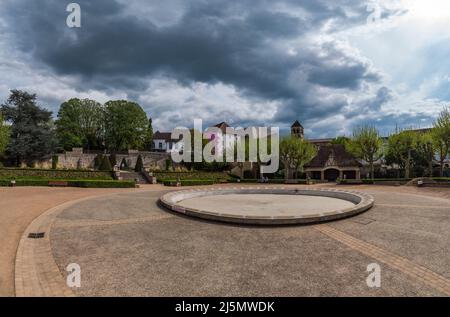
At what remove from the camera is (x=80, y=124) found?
203 feet

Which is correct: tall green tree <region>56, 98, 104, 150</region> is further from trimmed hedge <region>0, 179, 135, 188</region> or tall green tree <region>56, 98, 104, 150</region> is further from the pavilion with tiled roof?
the pavilion with tiled roof

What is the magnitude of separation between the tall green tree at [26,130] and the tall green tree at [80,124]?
44.1 feet

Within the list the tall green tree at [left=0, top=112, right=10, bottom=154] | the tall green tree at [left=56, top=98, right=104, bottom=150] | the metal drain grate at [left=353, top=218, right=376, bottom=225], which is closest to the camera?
the metal drain grate at [left=353, top=218, right=376, bottom=225]

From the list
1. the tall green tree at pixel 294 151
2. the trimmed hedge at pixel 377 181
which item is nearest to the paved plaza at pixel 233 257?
the trimmed hedge at pixel 377 181

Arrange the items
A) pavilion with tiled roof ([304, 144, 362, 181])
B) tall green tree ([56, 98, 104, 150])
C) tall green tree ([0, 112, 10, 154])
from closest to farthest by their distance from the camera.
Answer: tall green tree ([0, 112, 10, 154]), pavilion with tiled roof ([304, 144, 362, 181]), tall green tree ([56, 98, 104, 150])

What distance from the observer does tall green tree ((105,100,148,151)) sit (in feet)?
210

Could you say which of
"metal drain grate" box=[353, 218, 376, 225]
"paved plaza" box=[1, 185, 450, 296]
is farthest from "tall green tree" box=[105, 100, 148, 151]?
"metal drain grate" box=[353, 218, 376, 225]

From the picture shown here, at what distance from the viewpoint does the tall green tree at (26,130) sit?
3878cm

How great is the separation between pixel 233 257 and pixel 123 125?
64061 mm

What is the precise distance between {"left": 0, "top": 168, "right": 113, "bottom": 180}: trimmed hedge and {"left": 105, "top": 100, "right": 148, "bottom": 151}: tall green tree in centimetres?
3160

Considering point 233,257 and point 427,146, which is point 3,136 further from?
point 427,146

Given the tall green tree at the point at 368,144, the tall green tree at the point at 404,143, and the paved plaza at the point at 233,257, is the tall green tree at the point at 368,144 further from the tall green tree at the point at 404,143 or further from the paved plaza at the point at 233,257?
the paved plaza at the point at 233,257
